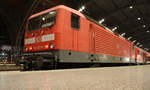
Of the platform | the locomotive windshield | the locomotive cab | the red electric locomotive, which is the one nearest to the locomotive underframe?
the red electric locomotive

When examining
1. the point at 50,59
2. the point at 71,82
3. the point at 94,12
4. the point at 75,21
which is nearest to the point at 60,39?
the point at 50,59

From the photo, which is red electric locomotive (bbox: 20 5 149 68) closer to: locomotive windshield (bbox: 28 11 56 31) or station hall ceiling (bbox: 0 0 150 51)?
locomotive windshield (bbox: 28 11 56 31)

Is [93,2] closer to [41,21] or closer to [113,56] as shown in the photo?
[113,56]

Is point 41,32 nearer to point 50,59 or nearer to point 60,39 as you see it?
point 60,39

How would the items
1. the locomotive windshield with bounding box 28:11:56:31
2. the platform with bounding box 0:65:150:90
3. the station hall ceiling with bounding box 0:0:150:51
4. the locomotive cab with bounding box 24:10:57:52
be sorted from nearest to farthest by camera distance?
the platform with bounding box 0:65:150:90, the locomotive cab with bounding box 24:10:57:52, the locomotive windshield with bounding box 28:11:56:31, the station hall ceiling with bounding box 0:0:150:51

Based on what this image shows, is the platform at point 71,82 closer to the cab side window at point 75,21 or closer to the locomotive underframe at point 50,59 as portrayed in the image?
the locomotive underframe at point 50,59

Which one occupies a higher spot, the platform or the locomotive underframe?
the locomotive underframe

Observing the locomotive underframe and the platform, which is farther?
the locomotive underframe

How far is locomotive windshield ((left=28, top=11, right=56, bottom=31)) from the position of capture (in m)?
7.54

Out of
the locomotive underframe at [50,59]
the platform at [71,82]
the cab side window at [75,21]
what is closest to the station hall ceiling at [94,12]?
the cab side window at [75,21]

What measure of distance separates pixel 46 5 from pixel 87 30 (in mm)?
11688

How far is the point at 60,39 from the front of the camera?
7004 millimetres

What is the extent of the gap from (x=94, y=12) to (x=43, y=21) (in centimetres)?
2057

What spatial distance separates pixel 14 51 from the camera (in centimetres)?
1180
